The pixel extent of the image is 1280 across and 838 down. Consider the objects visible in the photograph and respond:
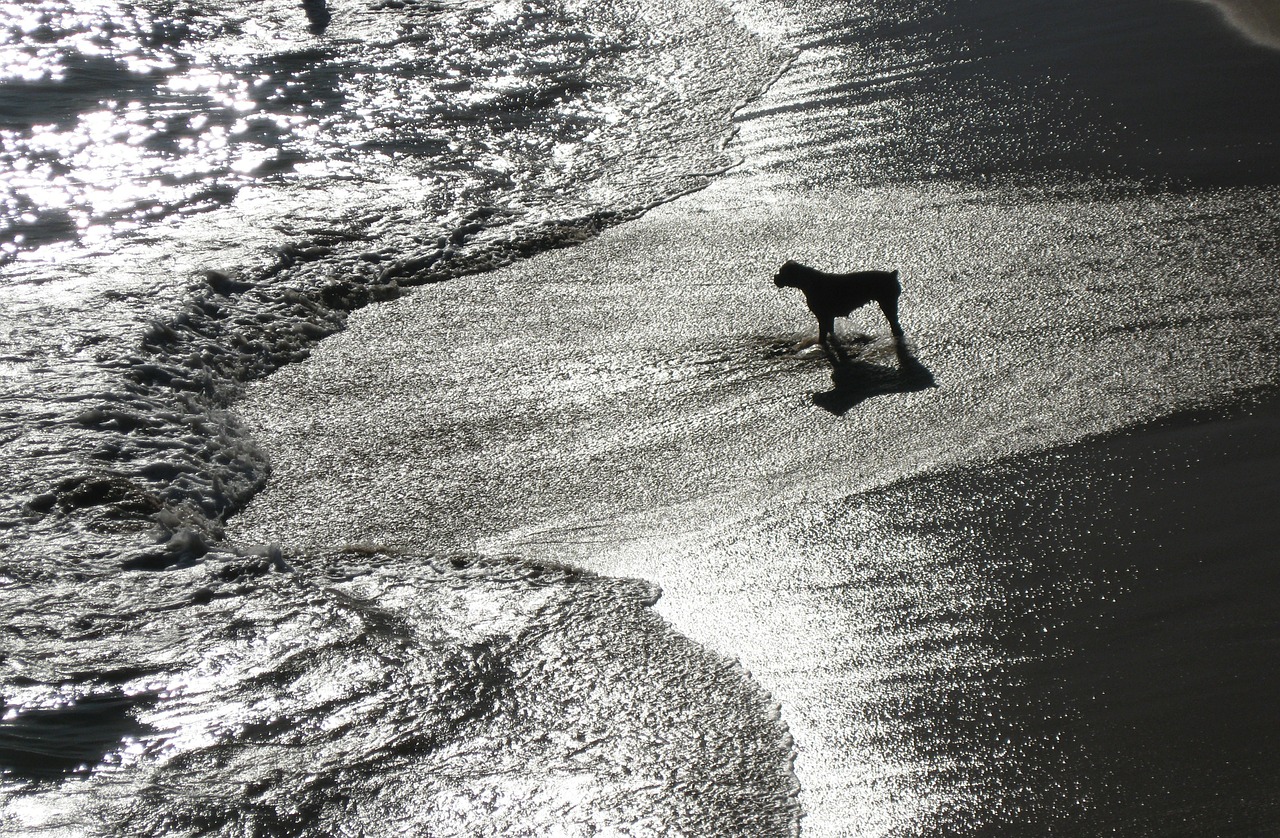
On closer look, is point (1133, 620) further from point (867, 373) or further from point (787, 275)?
point (787, 275)

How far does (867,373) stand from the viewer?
5.37 meters

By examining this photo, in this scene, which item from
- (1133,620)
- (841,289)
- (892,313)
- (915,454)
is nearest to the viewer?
(1133,620)

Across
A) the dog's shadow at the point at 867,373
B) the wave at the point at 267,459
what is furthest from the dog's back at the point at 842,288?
the wave at the point at 267,459

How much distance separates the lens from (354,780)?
3.29 meters

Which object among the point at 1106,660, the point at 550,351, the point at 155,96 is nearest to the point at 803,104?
the point at 550,351

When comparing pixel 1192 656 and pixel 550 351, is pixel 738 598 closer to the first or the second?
pixel 1192 656

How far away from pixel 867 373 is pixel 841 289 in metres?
0.40

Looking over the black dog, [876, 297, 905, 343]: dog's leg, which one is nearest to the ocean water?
[876, 297, 905, 343]: dog's leg

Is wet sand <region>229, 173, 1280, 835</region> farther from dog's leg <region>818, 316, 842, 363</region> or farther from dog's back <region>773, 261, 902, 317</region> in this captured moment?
dog's back <region>773, 261, 902, 317</region>

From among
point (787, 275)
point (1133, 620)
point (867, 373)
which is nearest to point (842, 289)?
point (787, 275)

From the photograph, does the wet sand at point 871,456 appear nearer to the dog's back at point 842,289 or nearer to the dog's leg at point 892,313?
the dog's leg at point 892,313

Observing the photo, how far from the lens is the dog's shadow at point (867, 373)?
5172 millimetres

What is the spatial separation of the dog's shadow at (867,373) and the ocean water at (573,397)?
0.04 m

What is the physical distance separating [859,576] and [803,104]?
5.68 metres
